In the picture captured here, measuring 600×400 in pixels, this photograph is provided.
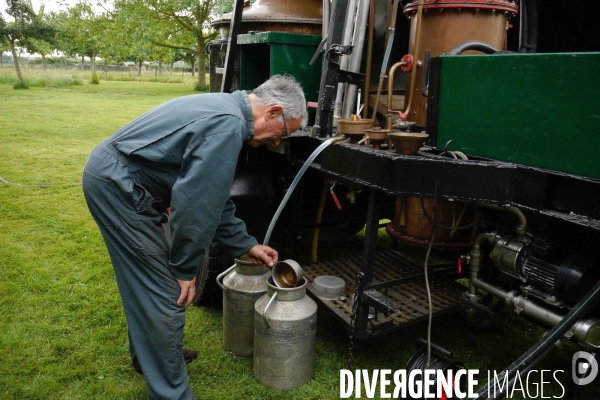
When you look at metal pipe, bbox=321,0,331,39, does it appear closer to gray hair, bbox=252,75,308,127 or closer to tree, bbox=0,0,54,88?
gray hair, bbox=252,75,308,127

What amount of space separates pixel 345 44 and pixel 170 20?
2101 cm

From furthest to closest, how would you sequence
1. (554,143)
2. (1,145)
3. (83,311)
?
1. (1,145)
2. (83,311)
3. (554,143)

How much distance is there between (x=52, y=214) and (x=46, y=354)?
3.05m

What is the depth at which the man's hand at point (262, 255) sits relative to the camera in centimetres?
279

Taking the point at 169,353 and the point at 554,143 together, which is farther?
the point at 169,353

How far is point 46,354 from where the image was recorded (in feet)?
10.2

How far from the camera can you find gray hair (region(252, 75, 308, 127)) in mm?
2430

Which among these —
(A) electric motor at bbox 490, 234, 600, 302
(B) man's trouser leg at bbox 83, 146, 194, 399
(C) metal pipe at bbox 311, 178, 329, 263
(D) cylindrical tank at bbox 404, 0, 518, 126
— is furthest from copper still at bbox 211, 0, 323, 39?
(A) electric motor at bbox 490, 234, 600, 302

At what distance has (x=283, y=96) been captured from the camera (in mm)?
2430

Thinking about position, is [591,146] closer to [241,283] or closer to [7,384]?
[241,283]

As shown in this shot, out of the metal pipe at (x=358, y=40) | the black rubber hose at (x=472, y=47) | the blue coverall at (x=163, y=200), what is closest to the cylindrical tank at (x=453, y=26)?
the black rubber hose at (x=472, y=47)

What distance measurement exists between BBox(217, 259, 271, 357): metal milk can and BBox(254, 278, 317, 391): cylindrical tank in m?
0.18

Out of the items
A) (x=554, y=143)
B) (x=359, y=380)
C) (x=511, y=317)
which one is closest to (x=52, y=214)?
(x=359, y=380)

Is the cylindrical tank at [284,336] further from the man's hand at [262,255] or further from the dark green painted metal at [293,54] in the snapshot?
the dark green painted metal at [293,54]
